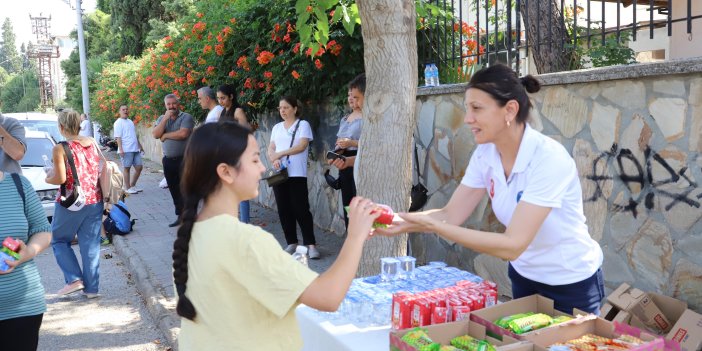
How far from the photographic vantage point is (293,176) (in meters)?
7.23

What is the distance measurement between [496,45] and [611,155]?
167cm

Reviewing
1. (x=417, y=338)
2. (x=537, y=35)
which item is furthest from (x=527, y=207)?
(x=537, y=35)

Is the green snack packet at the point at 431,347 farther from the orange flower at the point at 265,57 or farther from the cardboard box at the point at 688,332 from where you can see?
the orange flower at the point at 265,57

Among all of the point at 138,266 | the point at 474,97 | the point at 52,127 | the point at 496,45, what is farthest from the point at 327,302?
the point at 52,127

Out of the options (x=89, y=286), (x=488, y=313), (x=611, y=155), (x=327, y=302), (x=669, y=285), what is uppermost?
(x=611, y=155)

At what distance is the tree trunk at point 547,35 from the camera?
5.31 m

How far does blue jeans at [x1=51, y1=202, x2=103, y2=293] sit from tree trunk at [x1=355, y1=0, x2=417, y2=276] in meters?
3.48

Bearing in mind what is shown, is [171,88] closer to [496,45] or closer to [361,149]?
[496,45]

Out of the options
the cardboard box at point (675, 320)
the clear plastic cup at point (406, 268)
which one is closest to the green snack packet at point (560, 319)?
the cardboard box at point (675, 320)

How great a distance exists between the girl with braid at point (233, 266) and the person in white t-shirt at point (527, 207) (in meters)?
0.59

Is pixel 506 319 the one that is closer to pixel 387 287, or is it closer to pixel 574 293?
pixel 574 293

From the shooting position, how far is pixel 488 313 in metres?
2.33

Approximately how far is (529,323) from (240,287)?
104 cm

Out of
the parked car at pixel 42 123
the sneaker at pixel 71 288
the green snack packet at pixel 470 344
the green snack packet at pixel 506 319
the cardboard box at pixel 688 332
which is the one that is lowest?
the sneaker at pixel 71 288
